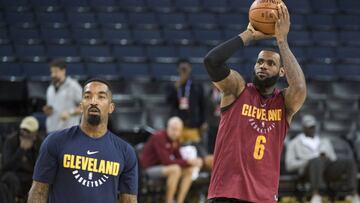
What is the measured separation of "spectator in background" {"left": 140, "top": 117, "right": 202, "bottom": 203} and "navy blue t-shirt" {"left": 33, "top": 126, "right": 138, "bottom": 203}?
4626 mm

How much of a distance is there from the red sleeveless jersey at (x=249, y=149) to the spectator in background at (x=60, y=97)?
439 centimetres

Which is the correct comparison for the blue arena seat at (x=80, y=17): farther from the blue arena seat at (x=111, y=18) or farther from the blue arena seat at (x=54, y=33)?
the blue arena seat at (x=54, y=33)

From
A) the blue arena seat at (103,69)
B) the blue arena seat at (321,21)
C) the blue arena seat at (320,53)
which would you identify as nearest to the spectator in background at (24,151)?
the blue arena seat at (103,69)

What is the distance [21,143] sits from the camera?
8.42m

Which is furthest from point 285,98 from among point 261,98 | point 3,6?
point 3,6

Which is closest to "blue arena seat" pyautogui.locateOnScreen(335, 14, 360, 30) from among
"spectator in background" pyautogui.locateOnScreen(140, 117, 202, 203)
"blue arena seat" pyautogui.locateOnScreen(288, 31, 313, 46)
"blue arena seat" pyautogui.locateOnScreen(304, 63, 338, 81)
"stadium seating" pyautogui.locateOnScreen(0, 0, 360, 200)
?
"stadium seating" pyautogui.locateOnScreen(0, 0, 360, 200)

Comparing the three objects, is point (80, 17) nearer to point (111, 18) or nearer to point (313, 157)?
point (111, 18)

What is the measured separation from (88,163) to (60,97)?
4843mm

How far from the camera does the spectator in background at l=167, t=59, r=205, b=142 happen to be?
967 centimetres

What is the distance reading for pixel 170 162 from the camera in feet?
29.9

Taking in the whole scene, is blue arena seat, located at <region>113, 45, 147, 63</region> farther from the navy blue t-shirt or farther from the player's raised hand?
the navy blue t-shirt

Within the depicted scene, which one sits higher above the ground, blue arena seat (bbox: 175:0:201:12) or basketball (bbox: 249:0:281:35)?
blue arena seat (bbox: 175:0:201:12)

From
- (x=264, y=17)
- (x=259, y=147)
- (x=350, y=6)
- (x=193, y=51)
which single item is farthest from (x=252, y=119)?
(x=350, y=6)

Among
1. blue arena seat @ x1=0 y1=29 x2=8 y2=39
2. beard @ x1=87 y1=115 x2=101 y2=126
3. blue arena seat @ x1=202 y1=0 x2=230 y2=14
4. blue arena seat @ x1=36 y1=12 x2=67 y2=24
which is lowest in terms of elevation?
beard @ x1=87 y1=115 x2=101 y2=126
